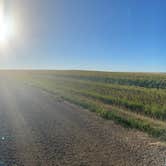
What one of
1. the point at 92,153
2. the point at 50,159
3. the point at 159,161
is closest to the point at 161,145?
the point at 159,161

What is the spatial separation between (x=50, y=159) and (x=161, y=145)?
3274mm

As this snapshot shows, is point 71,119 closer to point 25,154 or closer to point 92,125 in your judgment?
point 92,125

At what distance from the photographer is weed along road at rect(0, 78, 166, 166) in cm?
573

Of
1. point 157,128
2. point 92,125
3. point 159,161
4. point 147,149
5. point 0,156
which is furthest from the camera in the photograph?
point 92,125

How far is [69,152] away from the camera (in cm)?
627

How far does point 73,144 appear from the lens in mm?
6895

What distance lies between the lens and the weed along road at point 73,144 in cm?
573

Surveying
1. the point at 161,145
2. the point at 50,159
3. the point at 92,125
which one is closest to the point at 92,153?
the point at 50,159

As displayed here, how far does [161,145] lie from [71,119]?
4.50m

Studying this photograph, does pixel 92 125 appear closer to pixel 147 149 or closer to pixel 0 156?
pixel 147 149

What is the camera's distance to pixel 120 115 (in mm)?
10883

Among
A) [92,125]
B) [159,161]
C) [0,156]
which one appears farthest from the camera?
[92,125]

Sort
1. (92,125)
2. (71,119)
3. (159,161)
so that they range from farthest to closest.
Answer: (71,119) < (92,125) < (159,161)

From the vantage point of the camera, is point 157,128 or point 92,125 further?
point 92,125
